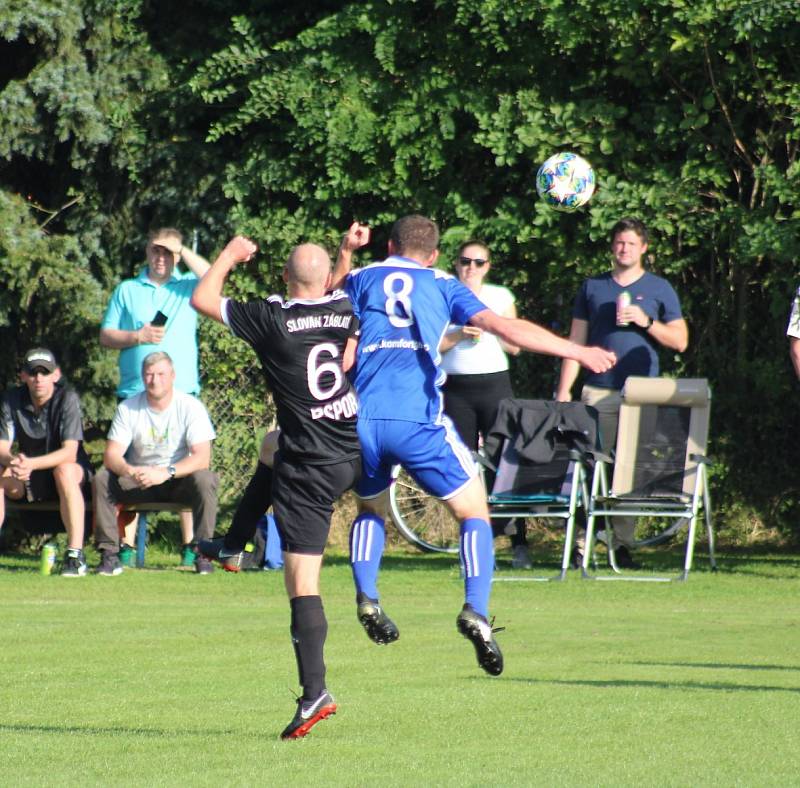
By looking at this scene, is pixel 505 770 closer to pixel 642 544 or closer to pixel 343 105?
pixel 642 544

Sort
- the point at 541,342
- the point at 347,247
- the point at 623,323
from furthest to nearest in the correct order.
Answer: the point at 623,323, the point at 347,247, the point at 541,342

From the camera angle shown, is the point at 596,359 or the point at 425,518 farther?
the point at 425,518

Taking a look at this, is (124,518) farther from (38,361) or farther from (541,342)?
(541,342)

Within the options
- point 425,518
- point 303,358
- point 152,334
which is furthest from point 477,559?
point 425,518

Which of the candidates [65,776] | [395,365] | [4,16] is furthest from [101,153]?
[65,776]

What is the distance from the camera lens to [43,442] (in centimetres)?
1279

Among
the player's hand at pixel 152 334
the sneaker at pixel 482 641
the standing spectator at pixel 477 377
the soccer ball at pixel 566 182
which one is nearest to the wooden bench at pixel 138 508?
the player's hand at pixel 152 334

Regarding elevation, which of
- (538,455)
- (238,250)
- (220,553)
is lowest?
(220,553)

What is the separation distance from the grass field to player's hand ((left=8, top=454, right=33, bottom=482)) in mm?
1159

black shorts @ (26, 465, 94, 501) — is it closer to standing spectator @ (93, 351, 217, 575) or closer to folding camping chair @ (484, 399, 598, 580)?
standing spectator @ (93, 351, 217, 575)

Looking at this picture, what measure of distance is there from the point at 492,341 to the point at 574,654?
4.50m

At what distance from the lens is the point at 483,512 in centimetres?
738

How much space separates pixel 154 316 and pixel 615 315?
3.60 m

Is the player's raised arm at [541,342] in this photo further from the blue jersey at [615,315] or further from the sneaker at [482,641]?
the blue jersey at [615,315]
